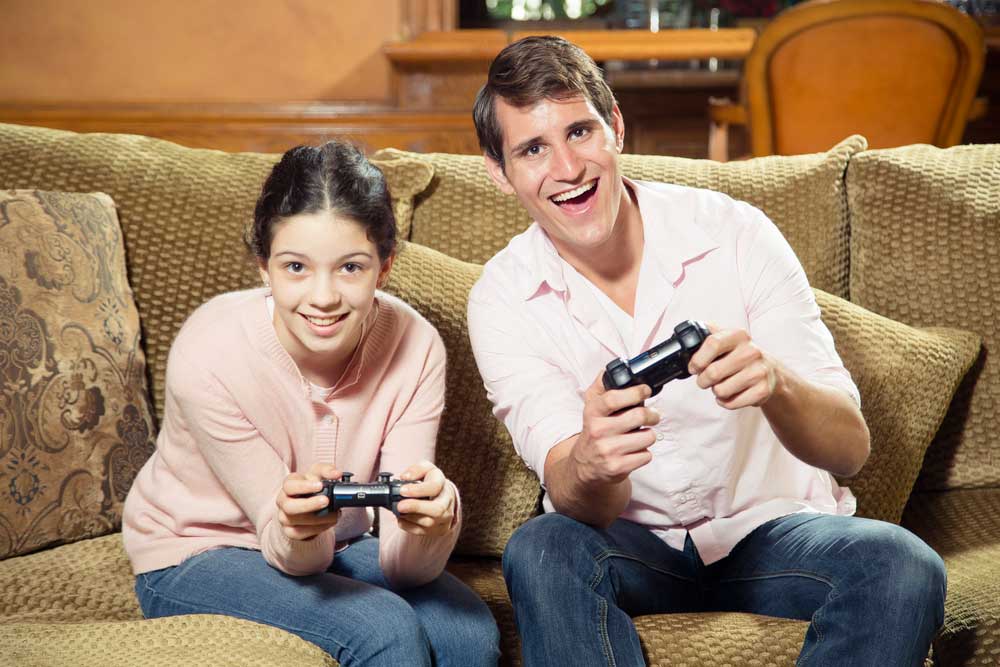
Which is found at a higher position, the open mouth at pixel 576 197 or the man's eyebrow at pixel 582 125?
the man's eyebrow at pixel 582 125

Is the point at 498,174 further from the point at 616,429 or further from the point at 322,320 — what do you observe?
the point at 616,429

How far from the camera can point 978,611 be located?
3.95 ft

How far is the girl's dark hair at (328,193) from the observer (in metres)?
1.22

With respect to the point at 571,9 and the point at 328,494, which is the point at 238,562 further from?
the point at 571,9

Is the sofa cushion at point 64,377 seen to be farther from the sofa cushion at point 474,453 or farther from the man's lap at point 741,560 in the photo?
the man's lap at point 741,560

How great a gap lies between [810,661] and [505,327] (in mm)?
519

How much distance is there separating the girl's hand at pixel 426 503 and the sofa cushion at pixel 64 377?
52cm

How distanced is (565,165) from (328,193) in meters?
0.28

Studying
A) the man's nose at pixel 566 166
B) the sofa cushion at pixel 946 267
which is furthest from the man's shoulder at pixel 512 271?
the sofa cushion at pixel 946 267

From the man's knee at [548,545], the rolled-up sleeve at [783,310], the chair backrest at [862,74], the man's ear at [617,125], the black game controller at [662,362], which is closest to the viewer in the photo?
the black game controller at [662,362]

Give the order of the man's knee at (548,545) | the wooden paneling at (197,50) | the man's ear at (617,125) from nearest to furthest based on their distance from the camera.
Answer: the man's knee at (548,545)
the man's ear at (617,125)
the wooden paneling at (197,50)

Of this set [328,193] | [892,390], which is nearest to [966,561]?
[892,390]

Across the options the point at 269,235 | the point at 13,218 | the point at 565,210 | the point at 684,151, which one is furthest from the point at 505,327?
the point at 684,151

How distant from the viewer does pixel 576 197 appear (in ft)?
4.34
